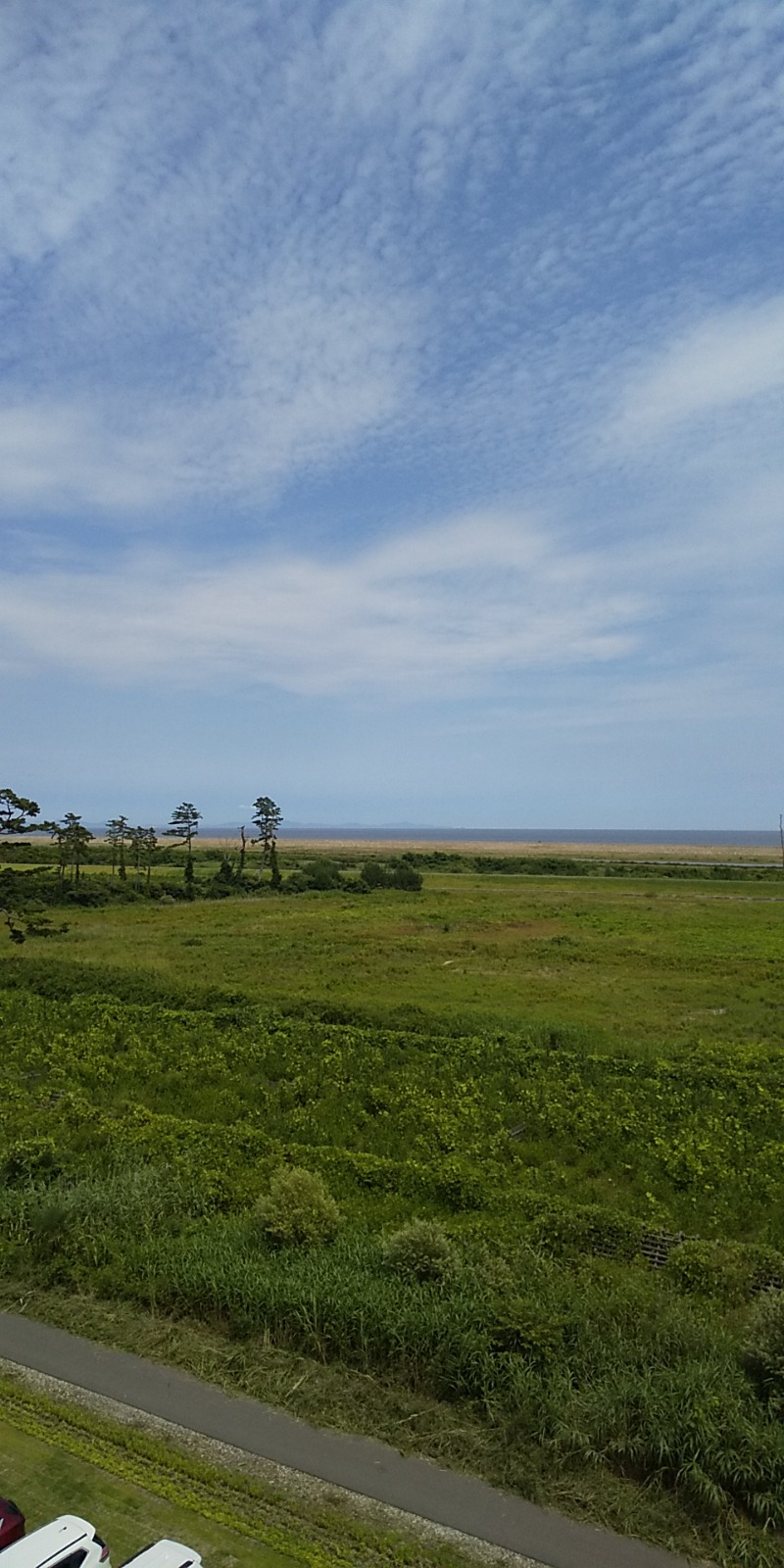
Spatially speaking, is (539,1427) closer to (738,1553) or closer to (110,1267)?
(738,1553)

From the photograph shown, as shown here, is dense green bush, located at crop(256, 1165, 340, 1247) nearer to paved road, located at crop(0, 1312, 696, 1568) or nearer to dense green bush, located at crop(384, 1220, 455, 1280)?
dense green bush, located at crop(384, 1220, 455, 1280)

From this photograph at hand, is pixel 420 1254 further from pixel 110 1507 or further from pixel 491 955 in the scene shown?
pixel 491 955

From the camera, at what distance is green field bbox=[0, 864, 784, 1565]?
8.38 meters

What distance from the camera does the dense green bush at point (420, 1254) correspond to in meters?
10.7

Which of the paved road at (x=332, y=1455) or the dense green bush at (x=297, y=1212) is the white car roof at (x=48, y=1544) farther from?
the dense green bush at (x=297, y=1212)

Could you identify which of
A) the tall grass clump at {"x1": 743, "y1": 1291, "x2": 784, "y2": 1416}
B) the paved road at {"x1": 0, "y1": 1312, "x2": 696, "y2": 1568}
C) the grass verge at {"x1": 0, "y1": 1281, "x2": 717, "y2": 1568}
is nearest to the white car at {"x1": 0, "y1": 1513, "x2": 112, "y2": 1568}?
the grass verge at {"x1": 0, "y1": 1281, "x2": 717, "y2": 1568}

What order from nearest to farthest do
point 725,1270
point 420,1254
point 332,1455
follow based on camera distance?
point 332,1455 < point 420,1254 < point 725,1270

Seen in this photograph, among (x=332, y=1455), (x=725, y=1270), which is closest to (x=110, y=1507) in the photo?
(x=332, y=1455)

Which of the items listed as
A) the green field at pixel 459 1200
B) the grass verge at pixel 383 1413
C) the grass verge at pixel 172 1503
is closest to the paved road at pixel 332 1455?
the grass verge at pixel 383 1413

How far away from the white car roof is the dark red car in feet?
0.59

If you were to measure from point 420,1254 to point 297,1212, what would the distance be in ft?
6.62

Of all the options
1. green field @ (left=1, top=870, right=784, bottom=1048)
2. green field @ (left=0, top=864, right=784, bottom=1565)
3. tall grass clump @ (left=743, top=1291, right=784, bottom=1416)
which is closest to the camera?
green field @ (left=0, top=864, right=784, bottom=1565)

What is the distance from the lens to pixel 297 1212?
1197cm

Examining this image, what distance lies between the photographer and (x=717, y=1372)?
8.88 metres
